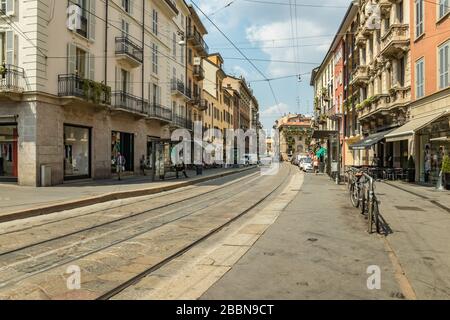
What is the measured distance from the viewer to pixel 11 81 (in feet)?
57.9

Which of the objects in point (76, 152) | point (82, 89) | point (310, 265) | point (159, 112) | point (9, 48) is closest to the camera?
point (310, 265)

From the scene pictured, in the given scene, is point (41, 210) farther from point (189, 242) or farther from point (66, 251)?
point (189, 242)

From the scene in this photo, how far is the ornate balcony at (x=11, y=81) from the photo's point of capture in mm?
17328

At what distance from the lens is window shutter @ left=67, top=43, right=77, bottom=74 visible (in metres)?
19.9

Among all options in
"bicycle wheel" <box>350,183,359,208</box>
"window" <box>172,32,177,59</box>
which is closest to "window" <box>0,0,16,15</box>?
"bicycle wheel" <box>350,183,359,208</box>

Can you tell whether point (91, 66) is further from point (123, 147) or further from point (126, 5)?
point (126, 5)

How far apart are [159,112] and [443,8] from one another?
66.2ft

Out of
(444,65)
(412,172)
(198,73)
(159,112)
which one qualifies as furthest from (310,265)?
(198,73)

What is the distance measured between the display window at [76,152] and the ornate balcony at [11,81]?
303cm
